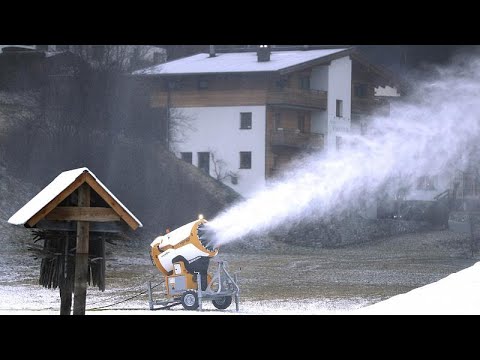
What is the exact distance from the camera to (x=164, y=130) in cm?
6694

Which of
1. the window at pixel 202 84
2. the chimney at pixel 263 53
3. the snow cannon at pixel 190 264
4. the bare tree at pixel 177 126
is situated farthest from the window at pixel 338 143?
the snow cannon at pixel 190 264

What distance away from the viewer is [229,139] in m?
67.9

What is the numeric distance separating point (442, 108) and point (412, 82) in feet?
67.3

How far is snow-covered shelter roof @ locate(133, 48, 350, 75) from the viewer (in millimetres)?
68125

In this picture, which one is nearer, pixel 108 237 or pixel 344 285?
pixel 108 237

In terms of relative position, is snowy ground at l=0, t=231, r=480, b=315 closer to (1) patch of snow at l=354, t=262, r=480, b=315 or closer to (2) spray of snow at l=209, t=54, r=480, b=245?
(1) patch of snow at l=354, t=262, r=480, b=315

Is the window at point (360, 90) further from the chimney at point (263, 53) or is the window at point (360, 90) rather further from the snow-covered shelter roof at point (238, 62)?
the chimney at point (263, 53)

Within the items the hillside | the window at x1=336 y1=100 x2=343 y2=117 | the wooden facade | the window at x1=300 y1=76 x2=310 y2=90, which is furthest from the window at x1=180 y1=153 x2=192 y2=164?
the window at x1=336 y1=100 x2=343 y2=117

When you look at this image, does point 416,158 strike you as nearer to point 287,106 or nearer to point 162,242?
point 287,106

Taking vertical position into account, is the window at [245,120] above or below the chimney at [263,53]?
below

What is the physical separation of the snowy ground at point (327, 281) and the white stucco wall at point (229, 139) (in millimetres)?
8813

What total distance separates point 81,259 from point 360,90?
196 feet

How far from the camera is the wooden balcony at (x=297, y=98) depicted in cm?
6731

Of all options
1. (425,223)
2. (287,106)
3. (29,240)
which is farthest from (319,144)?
(29,240)
